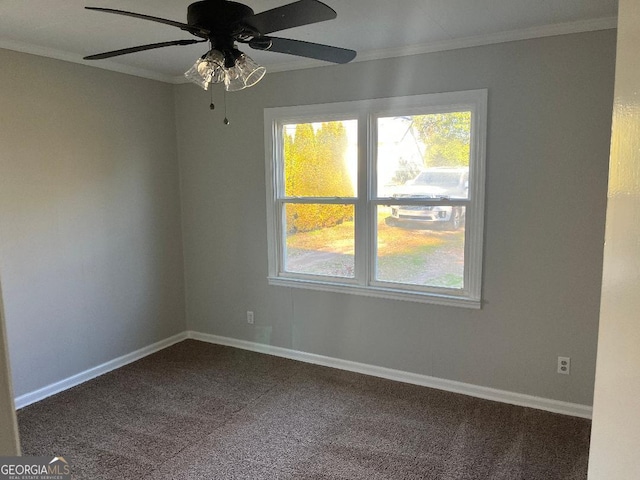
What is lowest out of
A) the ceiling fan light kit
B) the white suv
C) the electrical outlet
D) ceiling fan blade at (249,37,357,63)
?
the electrical outlet

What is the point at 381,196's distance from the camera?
346cm

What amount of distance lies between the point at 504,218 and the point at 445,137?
2.24ft

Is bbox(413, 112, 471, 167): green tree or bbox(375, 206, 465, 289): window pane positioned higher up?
bbox(413, 112, 471, 167): green tree

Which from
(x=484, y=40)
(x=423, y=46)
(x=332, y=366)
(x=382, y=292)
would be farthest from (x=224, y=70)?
(x=332, y=366)

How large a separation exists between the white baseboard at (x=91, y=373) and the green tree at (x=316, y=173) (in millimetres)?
1621

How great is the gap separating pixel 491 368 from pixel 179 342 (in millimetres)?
2781

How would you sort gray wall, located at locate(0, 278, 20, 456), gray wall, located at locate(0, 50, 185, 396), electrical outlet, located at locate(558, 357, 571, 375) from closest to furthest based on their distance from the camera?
gray wall, located at locate(0, 278, 20, 456) < electrical outlet, located at locate(558, 357, 571, 375) < gray wall, located at locate(0, 50, 185, 396)

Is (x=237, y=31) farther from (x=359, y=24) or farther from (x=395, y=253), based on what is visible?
(x=395, y=253)

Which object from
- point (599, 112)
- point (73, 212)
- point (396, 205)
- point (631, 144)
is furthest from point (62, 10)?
point (599, 112)

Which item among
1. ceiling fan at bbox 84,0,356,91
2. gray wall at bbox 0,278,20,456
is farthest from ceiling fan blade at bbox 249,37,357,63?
gray wall at bbox 0,278,20,456

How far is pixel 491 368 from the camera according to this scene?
319cm

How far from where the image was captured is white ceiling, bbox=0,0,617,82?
236 centimetres

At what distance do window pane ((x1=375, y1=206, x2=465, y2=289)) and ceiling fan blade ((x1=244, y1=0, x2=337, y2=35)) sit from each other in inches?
71.7

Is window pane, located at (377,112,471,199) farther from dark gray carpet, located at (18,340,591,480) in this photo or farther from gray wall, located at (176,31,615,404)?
dark gray carpet, located at (18,340,591,480)
